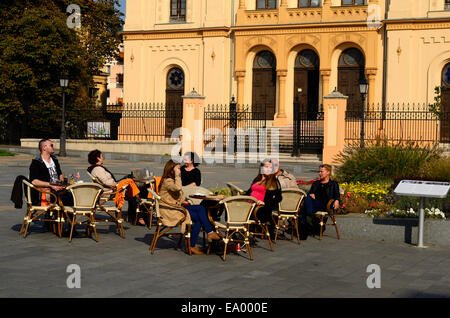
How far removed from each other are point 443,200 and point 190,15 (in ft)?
94.9

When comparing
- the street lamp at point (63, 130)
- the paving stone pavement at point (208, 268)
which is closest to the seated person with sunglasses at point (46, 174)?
the paving stone pavement at point (208, 268)

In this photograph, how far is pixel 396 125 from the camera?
3281cm

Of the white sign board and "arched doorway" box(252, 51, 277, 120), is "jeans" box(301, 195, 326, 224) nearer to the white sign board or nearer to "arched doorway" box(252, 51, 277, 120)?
the white sign board

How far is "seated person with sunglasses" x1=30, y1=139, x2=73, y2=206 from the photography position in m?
10.5

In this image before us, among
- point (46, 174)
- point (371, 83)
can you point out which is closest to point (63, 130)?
point (371, 83)

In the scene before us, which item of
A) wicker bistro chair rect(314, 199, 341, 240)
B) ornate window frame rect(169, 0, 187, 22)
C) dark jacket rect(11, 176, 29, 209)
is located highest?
ornate window frame rect(169, 0, 187, 22)

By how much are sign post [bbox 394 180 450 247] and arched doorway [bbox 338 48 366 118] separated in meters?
25.8

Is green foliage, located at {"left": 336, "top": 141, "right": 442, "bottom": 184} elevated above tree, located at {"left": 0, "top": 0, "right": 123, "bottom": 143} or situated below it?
below

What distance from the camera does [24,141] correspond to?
36188 mm

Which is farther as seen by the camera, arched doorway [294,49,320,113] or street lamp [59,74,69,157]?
arched doorway [294,49,320,113]

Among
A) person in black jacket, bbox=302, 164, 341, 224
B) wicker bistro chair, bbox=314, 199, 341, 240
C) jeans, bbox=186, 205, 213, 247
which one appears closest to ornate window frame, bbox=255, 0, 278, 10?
person in black jacket, bbox=302, 164, 341, 224

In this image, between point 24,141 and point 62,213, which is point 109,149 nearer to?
point 24,141

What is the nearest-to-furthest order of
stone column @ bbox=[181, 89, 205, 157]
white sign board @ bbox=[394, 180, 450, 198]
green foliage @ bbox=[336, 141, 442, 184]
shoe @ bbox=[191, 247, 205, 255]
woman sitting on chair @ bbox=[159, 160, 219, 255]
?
shoe @ bbox=[191, 247, 205, 255] < woman sitting on chair @ bbox=[159, 160, 219, 255] < white sign board @ bbox=[394, 180, 450, 198] < green foliage @ bbox=[336, 141, 442, 184] < stone column @ bbox=[181, 89, 205, 157]
